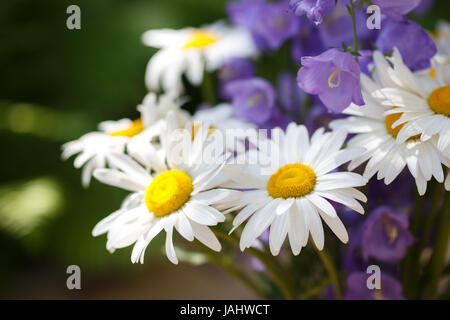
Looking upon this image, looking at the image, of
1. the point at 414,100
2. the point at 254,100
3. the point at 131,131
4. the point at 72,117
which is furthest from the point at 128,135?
the point at 72,117

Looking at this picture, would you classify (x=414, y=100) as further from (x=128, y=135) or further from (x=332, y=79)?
(x=128, y=135)

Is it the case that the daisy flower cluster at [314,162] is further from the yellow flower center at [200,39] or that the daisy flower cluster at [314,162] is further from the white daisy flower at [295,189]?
the yellow flower center at [200,39]

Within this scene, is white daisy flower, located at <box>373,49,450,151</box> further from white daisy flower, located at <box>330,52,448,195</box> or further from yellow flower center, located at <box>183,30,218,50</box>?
yellow flower center, located at <box>183,30,218,50</box>

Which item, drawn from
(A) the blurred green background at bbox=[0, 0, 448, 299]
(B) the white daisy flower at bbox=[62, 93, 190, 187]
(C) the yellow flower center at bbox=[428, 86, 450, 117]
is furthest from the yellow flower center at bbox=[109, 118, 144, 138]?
(A) the blurred green background at bbox=[0, 0, 448, 299]

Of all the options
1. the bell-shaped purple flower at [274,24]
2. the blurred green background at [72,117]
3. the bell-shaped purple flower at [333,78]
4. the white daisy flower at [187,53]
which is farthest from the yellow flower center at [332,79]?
the blurred green background at [72,117]

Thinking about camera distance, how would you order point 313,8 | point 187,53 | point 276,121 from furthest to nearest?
point 187,53, point 276,121, point 313,8
